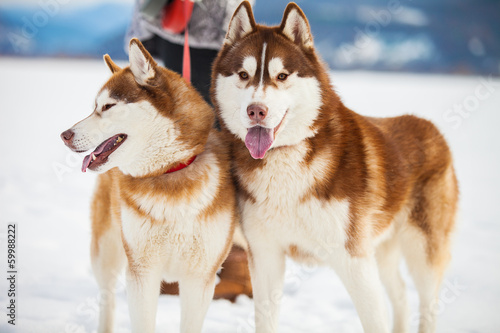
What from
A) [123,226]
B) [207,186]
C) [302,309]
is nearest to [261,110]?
[207,186]

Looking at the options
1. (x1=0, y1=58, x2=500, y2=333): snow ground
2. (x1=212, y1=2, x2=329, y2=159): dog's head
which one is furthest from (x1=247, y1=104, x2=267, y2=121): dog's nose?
(x1=0, y1=58, x2=500, y2=333): snow ground

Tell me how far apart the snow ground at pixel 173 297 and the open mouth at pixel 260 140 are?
699mm

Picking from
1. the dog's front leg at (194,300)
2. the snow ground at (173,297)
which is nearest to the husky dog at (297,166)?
the dog's front leg at (194,300)

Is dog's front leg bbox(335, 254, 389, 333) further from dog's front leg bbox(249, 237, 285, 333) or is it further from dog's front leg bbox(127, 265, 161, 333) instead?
dog's front leg bbox(127, 265, 161, 333)

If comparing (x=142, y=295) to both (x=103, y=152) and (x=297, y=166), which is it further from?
(x=297, y=166)

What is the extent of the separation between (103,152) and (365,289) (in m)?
1.41

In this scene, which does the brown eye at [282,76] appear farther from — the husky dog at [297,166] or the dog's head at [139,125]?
the dog's head at [139,125]

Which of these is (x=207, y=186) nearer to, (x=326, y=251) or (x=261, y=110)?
(x=261, y=110)

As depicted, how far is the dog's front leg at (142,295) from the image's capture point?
201 centimetres

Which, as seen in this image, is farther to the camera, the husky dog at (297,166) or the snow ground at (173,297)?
the snow ground at (173,297)

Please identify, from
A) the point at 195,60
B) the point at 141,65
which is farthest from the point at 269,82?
the point at 195,60

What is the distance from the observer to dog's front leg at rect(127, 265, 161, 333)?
2010 mm

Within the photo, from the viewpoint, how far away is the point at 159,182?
6.71ft

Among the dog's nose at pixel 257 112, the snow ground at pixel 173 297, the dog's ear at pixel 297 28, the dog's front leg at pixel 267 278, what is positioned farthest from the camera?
the snow ground at pixel 173 297
